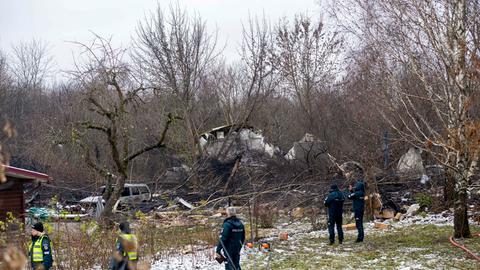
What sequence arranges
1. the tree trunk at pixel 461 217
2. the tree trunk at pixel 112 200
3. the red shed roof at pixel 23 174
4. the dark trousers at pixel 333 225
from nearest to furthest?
the tree trunk at pixel 461 217, the dark trousers at pixel 333 225, the tree trunk at pixel 112 200, the red shed roof at pixel 23 174

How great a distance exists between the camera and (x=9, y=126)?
7.04 ft

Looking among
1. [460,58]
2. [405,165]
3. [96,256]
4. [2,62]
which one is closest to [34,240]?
[96,256]

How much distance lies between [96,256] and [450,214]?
11.8 metres

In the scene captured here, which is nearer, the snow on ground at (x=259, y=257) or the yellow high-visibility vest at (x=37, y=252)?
the yellow high-visibility vest at (x=37, y=252)

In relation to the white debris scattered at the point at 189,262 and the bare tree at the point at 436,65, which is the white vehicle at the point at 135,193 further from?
the bare tree at the point at 436,65

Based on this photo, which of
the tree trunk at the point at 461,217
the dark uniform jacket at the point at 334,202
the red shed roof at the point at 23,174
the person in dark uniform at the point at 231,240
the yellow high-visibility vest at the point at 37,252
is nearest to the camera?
the yellow high-visibility vest at the point at 37,252

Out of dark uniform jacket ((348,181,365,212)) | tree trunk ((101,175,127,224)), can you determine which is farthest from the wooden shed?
dark uniform jacket ((348,181,365,212))

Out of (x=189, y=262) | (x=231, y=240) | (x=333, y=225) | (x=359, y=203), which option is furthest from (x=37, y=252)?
(x=359, y=203)

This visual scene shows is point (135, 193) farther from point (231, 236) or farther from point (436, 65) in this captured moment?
point (231, 236)

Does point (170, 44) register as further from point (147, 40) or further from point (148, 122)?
point (148, 122)

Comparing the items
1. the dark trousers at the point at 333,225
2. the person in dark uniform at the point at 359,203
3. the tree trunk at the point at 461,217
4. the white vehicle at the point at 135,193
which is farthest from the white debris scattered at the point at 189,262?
the white vehicle at the point at 135,193

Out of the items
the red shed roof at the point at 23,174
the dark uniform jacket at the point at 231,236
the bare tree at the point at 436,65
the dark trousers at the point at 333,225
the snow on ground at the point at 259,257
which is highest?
the bare tree at the point at 436,65

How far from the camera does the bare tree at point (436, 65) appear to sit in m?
12.8

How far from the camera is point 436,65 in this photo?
13.6 meters
